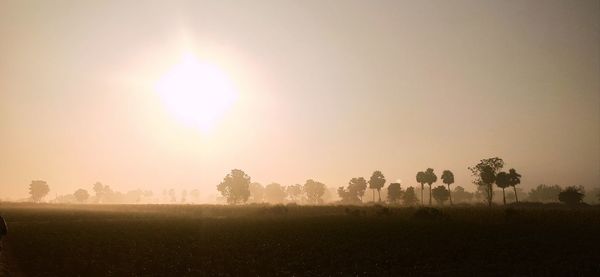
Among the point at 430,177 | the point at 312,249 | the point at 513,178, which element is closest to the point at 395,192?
the point at 430,177

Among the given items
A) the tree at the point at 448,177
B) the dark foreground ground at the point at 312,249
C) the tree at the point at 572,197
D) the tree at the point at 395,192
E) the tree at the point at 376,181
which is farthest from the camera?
the tree at the point at 376,181

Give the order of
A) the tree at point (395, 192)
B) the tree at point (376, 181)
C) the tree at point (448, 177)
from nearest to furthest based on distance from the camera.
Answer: the tree at point (448, 177)
the tree at point (395, 192)
the tree at point (376, 181)

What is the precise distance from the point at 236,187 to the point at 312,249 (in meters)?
129

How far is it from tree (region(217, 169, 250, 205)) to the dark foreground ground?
114 metres

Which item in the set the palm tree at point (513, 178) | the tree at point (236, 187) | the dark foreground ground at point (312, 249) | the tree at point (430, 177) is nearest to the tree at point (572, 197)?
the palm tree at point (513, 178)

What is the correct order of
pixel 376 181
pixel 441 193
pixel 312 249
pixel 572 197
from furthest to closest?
1. pixel 376 181
2. pixel 441 193
3. pixel 572 197
4. pixel 312 249

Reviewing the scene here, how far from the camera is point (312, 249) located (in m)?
30.8

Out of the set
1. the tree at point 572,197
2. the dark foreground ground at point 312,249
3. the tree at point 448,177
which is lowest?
the dark foreground ground at point 312,249

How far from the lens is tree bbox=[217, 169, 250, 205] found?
6117 inches

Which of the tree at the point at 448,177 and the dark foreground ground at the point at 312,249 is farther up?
the tree at the point at 448,177

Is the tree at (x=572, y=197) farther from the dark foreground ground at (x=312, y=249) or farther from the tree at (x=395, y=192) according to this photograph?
the dark foreground ground at (x=312, y=249)

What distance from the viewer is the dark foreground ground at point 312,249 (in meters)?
25.6

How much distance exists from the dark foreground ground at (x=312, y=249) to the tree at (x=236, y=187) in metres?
114

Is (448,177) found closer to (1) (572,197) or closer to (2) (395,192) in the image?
(2) (395,192)
